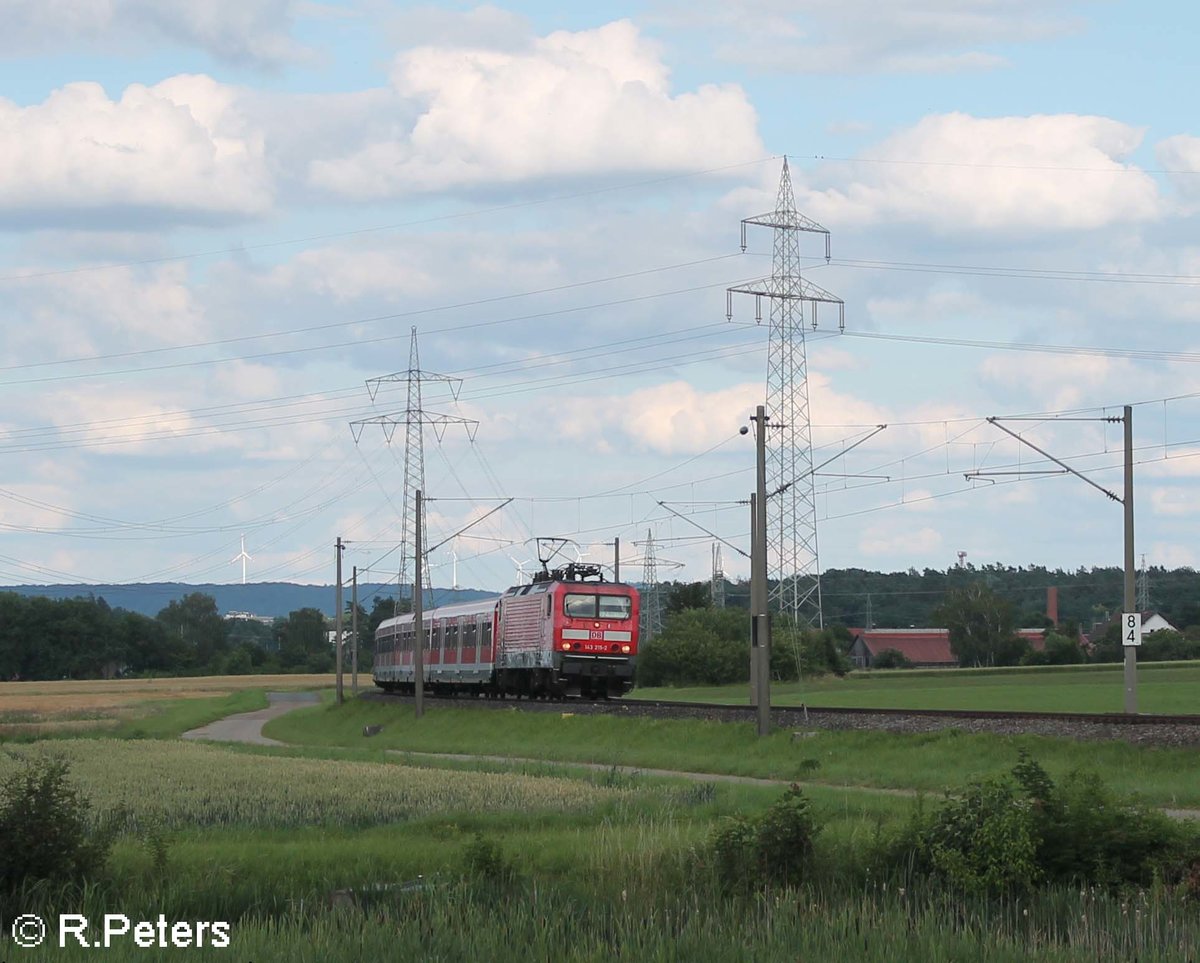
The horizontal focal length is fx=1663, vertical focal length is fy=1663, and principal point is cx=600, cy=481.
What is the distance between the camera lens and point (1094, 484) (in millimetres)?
36750

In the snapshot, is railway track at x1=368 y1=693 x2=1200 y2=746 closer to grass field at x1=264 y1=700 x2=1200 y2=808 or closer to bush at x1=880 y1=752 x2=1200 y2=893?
grass field at x1=264 y1=700 x2=1200 y2=808

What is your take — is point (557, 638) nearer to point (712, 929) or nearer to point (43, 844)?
point (43, 844)

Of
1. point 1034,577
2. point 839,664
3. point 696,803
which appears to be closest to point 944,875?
point 696,803

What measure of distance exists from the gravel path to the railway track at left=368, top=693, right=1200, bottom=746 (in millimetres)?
16880

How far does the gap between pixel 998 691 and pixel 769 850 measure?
45916 mm

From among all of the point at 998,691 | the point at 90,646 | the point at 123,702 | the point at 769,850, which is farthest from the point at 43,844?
the point at 90,646

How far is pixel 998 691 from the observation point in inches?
2413

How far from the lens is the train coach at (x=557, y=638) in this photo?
50.3 metres

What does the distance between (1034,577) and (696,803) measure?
524 ft

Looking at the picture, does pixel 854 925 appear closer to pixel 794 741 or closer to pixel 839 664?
pixel 794 741

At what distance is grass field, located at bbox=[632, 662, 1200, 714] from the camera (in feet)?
161

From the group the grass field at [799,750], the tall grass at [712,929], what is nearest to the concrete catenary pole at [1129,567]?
the grass field at [799,750]

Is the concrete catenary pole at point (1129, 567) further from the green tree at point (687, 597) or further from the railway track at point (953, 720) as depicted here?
the green tree at point (687, 597)

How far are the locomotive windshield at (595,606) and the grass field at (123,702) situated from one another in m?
20.7
